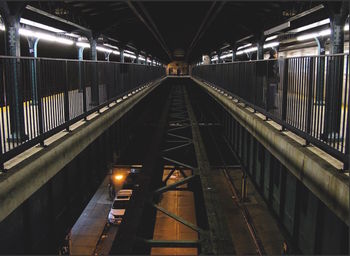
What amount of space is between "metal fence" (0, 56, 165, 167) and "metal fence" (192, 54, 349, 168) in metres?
3.88

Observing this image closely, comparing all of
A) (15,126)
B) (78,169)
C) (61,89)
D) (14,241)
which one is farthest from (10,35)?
(14,241)

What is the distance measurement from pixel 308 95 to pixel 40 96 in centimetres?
409

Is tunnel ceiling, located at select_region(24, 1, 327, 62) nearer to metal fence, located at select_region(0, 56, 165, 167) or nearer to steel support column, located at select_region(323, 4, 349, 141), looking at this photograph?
metal fence, located at select_region(0, 56, 165, 167)

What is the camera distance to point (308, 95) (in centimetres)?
574

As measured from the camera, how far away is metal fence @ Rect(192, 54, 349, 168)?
4887 millimetres

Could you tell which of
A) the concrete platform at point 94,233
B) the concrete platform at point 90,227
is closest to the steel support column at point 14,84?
the concrete platform at point 94,233

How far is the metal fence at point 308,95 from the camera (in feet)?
16.0

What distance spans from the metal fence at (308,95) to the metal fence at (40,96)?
3884mm

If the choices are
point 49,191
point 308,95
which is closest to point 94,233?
point 49,191

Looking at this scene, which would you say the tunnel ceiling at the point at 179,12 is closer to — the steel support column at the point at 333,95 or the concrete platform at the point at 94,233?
the steel support column at the point at 333,95

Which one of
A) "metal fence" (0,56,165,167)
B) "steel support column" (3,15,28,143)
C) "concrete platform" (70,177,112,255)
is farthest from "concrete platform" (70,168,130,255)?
"steel support column" (3,15,28,143)

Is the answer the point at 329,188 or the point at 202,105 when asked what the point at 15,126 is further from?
the point at 202,105

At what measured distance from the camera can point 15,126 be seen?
586 cm

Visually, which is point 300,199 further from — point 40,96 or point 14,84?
point 14,84
